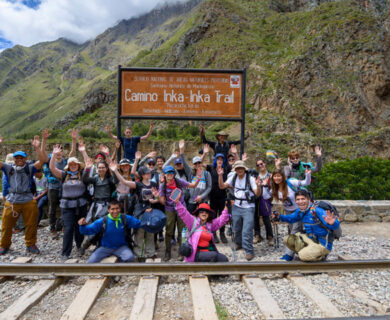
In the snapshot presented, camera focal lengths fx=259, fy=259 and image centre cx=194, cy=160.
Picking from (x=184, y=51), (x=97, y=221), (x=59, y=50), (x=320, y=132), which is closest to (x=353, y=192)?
(x=97, y=221)

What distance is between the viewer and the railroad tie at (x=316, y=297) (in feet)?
9.75

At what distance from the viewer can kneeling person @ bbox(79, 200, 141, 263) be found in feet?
14.2

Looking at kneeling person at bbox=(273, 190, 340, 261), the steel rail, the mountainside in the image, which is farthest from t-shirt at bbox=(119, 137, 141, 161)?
the mountainside

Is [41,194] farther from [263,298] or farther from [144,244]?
[263,298]

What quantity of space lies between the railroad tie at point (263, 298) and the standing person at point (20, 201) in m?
4.11

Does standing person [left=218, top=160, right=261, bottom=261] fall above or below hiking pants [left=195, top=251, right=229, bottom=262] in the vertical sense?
above

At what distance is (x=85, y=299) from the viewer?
3.20m

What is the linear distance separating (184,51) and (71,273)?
39186 mm

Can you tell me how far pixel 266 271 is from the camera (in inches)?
157

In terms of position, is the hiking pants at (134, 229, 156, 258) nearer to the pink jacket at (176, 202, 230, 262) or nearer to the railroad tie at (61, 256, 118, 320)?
the pink jacket at (176, 202, 230, 262)

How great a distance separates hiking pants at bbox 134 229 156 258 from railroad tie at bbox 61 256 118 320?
104 cm

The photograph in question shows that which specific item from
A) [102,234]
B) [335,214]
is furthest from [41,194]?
[335,214]

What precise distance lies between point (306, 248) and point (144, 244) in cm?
284

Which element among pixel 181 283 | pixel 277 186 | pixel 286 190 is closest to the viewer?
pixel 181 283
